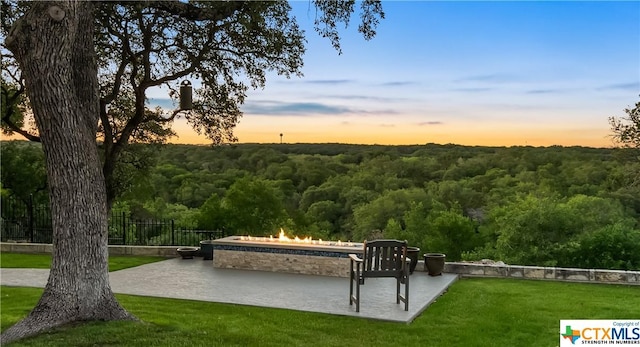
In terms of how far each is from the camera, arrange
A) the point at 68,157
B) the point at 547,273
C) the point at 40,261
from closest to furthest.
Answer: the point at 68,157, the point at 547,273, the point at 40,261

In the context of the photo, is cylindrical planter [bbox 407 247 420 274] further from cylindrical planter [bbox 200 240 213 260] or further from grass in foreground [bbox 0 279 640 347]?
cylindrical planter [bbox 200 240 213 260]

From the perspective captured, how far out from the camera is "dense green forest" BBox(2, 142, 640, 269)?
51.0ft

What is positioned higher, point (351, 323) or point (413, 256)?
point (413, 256)

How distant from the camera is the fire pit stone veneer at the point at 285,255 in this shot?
389 inches

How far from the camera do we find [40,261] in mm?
11859

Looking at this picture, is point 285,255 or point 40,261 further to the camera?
point 40,261

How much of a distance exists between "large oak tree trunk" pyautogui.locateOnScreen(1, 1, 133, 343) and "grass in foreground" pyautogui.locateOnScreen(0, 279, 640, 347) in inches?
14.4

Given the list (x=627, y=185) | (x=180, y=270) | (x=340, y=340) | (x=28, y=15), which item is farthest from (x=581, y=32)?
(x=28, y=15)

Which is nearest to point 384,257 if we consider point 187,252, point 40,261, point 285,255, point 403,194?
point 285,255

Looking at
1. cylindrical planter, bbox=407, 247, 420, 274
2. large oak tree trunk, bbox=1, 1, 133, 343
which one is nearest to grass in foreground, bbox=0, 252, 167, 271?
large oak tree trunk, bbox=1, 1, 133, 343

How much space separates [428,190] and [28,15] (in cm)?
2931

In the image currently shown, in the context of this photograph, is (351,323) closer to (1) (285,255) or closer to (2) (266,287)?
(2) (266,287)

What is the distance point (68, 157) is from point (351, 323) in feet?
12.0
